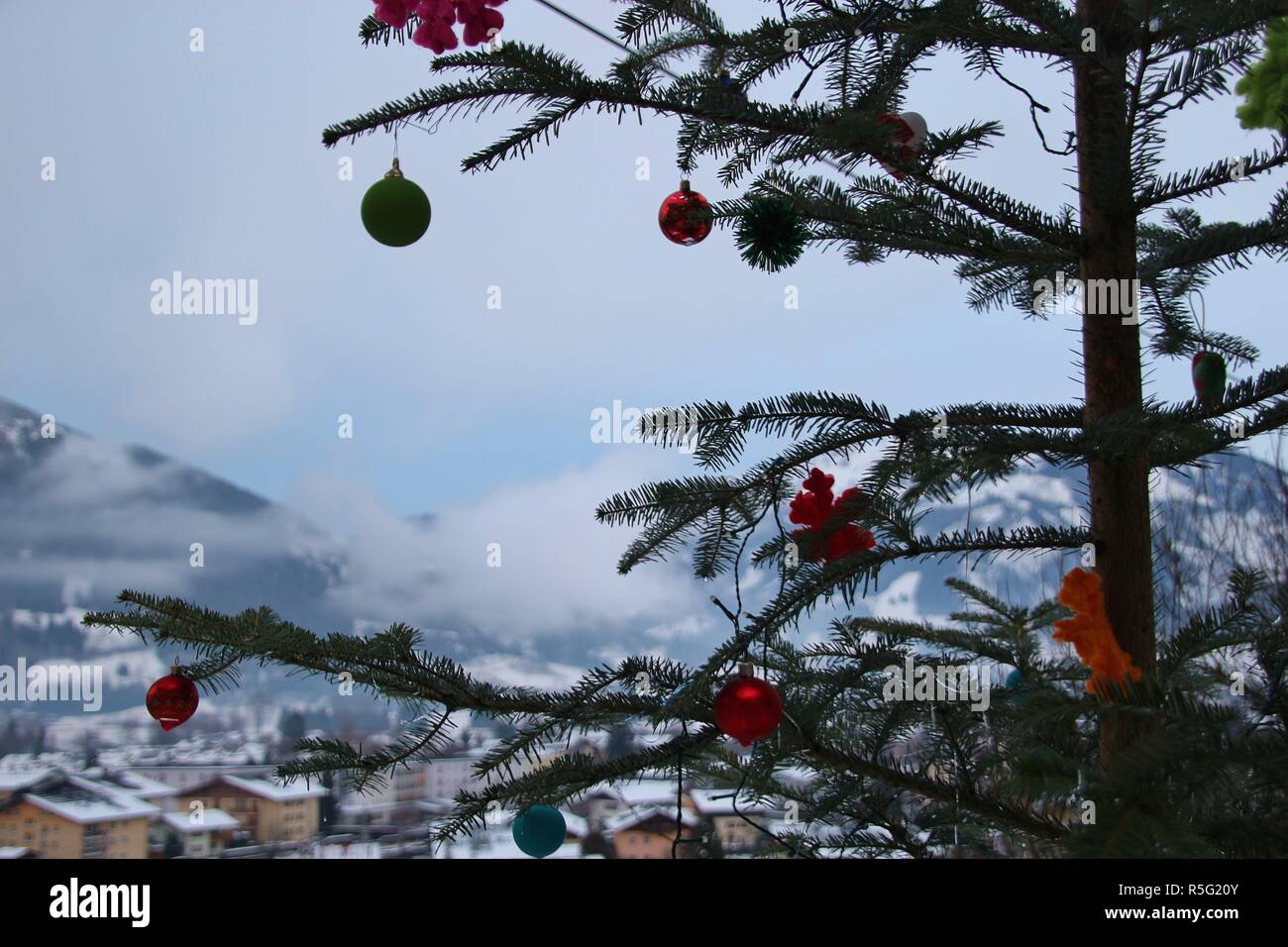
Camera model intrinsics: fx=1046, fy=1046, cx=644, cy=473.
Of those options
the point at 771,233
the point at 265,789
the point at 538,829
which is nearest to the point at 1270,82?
the point at 771,233

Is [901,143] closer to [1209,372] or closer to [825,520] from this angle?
[825,520]

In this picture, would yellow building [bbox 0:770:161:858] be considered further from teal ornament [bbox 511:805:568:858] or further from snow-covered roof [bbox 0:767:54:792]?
teal ornament [bbox 511:805:568:858]

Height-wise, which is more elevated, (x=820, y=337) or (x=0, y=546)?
(x=820, y=337)

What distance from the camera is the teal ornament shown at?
96 centimetres

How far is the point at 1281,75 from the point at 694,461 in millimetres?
617

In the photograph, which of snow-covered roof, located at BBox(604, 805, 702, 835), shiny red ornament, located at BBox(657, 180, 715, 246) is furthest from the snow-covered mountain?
shiny red ornament, located at BBox(657, 180, 715, 246)

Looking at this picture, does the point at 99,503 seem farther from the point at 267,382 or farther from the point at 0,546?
the point at 267,382

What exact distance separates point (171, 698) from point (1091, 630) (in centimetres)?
75

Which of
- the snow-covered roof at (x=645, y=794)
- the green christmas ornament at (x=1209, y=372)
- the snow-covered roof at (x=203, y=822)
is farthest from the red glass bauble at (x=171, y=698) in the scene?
the snow-covered roof at (x=203, y=822)

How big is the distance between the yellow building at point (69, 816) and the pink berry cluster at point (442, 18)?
1.68m

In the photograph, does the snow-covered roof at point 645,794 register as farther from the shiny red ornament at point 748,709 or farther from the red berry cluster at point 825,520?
the shiny red ornament at point 748,709
